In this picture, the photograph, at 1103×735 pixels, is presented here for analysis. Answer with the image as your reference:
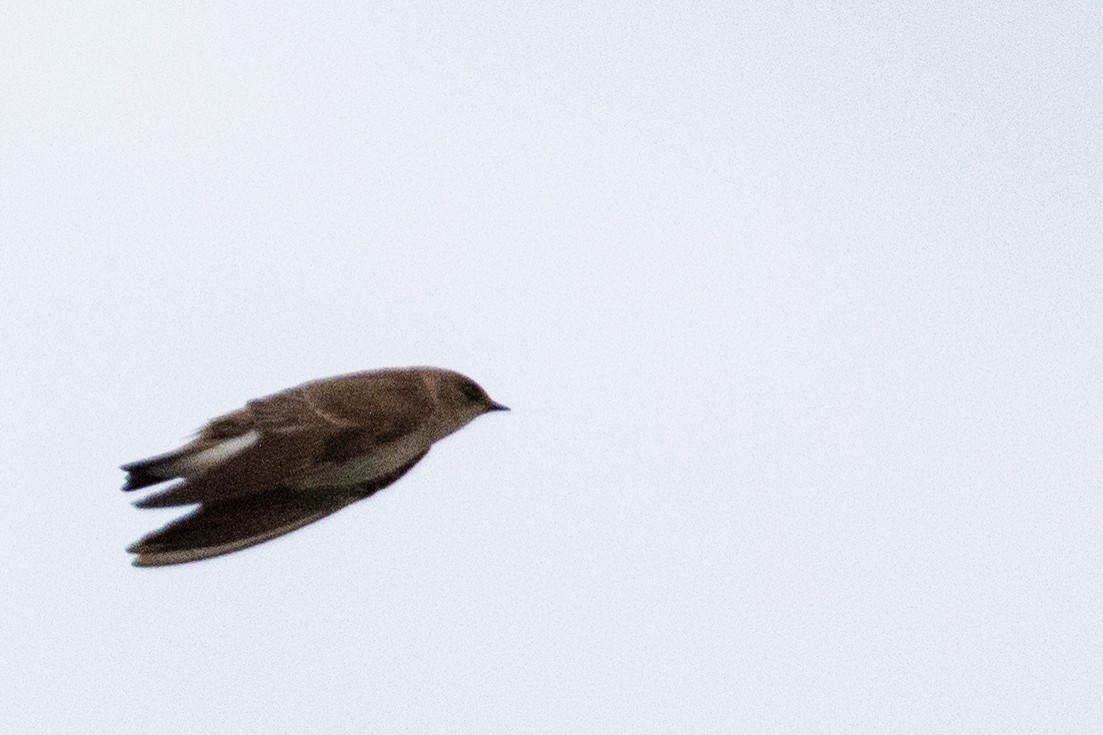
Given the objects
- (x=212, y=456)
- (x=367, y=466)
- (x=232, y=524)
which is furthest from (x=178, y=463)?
(x=367, y=466)

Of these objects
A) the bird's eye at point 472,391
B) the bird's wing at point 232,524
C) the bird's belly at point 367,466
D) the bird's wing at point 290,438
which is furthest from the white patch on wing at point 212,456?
the bird's eye at point 472,391

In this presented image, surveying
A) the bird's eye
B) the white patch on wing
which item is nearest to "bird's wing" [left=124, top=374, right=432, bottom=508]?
the white patch on wing

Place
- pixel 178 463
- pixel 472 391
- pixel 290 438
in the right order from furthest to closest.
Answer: pixel 472 391 < pixel 290 438 < pixel 178 463

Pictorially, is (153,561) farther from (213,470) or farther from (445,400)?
(445,400)

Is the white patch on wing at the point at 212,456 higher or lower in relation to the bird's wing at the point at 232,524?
higher

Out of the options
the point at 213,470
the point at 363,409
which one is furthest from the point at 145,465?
the point at 363,409

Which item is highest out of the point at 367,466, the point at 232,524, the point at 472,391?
the point at 472,391

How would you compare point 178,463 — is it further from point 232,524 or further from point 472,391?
point 472,391

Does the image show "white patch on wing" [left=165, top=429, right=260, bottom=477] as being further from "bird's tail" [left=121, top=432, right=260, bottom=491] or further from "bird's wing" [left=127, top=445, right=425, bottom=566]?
"bird's wing" [left=127, top=445, right=425, bottom=566]

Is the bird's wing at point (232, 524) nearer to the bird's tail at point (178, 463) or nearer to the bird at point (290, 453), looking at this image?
the bird at point (290, 453)
